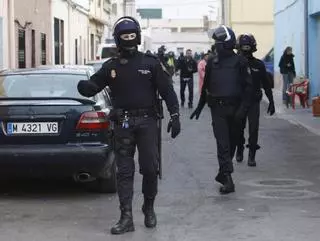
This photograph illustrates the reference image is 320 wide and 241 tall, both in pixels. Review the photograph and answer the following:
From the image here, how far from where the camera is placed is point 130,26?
21.1 ft

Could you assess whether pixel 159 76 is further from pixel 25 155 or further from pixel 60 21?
pixel 60 21

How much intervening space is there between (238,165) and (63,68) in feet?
9.70

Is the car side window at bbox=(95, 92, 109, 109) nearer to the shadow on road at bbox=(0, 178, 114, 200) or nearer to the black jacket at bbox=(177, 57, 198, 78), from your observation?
the shadow on road at bbox=(0, 178, 114, 200)

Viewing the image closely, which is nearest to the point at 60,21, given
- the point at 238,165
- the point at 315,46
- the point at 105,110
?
the point at 315,46

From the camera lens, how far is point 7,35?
20.8 metres

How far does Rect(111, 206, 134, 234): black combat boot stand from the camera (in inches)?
252

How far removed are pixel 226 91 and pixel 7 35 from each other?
13767 mm

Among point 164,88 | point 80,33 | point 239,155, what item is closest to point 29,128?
point 164,88

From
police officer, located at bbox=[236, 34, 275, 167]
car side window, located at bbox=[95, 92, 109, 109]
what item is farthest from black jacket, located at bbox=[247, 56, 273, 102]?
car side window, located at bbox=[95, 92, 109, 109]

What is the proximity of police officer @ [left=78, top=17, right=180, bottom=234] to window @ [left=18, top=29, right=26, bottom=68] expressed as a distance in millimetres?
16805

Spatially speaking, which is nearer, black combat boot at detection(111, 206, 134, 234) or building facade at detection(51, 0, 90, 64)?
black combat boot at detection(111, 206, 134, 234)

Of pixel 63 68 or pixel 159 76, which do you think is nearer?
pixel 159 76

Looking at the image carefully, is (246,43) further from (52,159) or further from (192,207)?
(52,159)

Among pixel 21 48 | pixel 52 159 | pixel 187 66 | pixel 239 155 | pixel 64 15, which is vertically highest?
pixel 64 15
